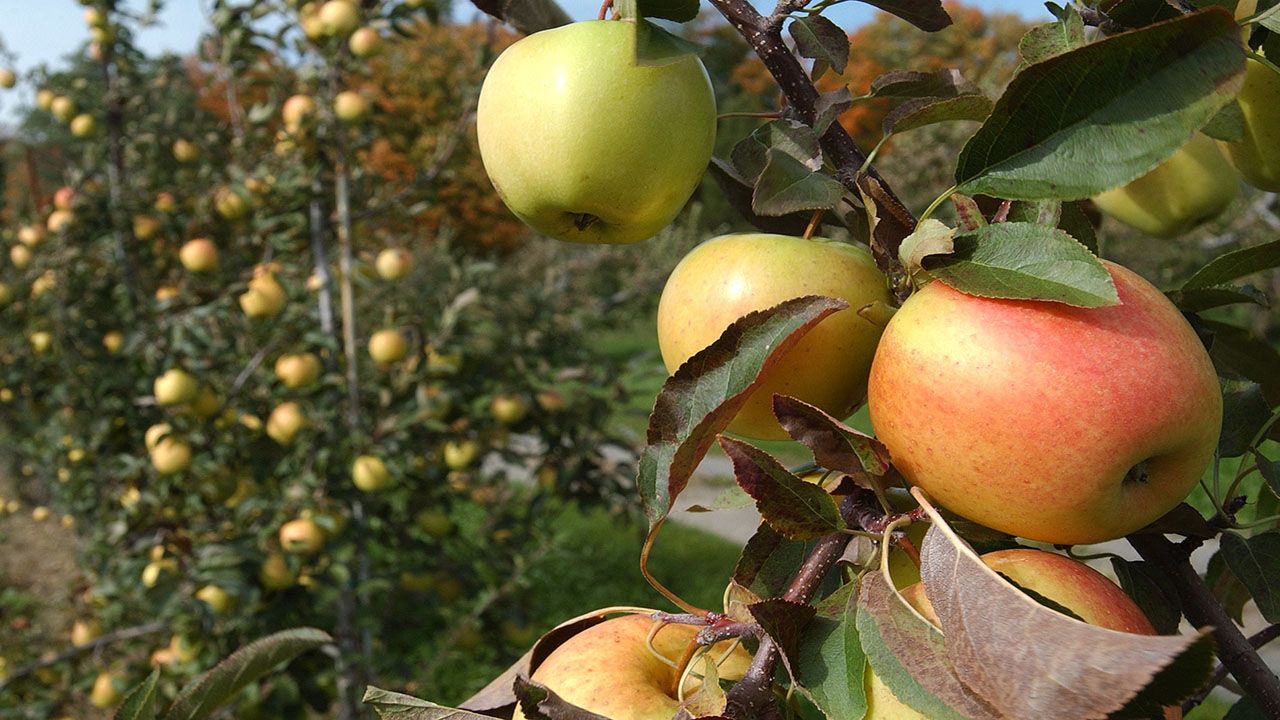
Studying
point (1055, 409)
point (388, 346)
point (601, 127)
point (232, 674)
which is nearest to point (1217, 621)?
point (1055, 409)

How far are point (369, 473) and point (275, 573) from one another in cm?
29

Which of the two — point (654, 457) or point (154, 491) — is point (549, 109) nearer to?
point (654, 457)

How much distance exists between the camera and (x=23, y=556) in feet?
13.0

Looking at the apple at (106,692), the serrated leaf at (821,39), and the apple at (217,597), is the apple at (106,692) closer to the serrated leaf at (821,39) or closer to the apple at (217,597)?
the apple at (217,597)

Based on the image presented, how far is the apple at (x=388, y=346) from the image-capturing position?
2367mm

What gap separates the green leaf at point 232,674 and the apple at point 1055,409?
0.39 meters

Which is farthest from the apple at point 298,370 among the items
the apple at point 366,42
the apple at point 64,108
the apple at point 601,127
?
the apple at point 601,127

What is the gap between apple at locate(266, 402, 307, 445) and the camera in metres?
2.25

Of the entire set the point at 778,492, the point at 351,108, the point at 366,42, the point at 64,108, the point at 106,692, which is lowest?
the point at 106,692

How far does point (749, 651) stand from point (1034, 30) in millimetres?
332

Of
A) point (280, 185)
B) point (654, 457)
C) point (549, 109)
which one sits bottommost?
point (280, 185)

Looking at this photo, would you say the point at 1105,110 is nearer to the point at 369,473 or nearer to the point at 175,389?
the point at 369,473

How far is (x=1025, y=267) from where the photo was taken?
0.43 meters

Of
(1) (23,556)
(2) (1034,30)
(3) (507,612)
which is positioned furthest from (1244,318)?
(2) (1034,30)
